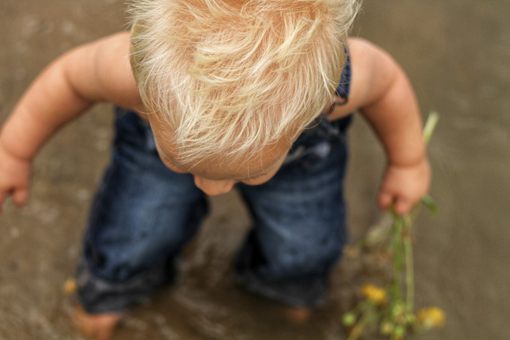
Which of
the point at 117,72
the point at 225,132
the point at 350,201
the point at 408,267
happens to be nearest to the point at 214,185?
the point at 225,132

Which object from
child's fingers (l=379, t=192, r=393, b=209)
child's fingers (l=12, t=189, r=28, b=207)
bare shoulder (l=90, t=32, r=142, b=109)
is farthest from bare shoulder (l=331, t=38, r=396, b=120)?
child's fingers (l=12, t=189, r=28, b=207)

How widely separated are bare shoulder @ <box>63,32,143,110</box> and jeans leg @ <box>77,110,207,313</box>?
11 centimetres

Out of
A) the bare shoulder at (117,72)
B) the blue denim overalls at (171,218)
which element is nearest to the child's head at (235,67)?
the bare shoulder at (117,72)

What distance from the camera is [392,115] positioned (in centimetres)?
125

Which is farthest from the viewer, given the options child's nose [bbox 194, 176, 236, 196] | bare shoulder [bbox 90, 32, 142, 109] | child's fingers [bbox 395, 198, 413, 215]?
child's fingers [bbox 395, 198, 413, 215]

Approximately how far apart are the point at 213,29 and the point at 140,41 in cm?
11

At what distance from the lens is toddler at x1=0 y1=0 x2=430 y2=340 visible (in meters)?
0.82

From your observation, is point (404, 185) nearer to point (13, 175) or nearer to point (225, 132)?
point (225, 132)

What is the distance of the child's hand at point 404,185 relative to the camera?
133 cm

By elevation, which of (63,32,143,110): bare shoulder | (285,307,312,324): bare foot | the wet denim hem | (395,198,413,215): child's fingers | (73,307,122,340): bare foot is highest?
(63,32,143,110): bare shoulder

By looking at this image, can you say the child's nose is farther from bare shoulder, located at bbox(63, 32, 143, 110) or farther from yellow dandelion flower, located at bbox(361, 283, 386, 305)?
yellow dandelion flower, located at bbox(361, 283, 386, 305)

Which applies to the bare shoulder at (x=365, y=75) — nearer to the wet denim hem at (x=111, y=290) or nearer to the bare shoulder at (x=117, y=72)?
the bare shoulder at (x=117, y=72)

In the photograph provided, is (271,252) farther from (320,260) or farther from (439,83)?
(439,83)

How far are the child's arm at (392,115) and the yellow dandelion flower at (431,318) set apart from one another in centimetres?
22
